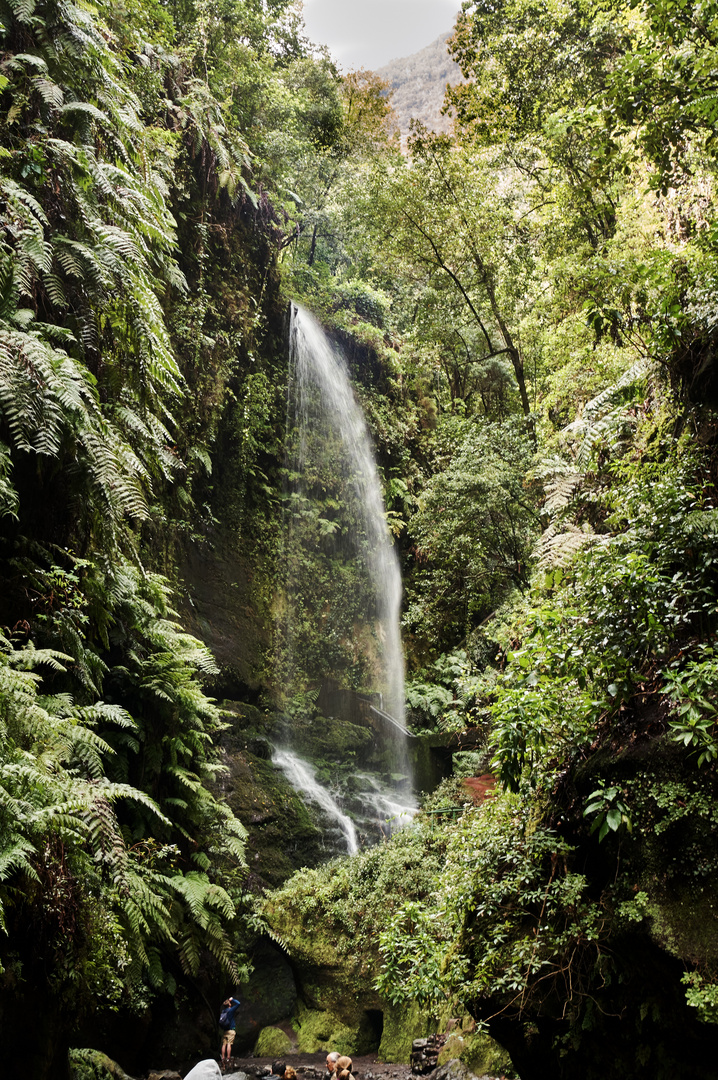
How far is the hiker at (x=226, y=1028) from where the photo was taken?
21.5 feet

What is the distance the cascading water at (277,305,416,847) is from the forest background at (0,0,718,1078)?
90 centimetres

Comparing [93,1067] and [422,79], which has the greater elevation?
[422,79]

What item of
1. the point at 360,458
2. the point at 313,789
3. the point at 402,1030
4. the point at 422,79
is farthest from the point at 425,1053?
the point at 422,79

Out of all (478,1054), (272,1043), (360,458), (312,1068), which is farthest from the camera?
(360,458)

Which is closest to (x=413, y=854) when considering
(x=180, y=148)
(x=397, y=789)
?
(x=397, y=789)

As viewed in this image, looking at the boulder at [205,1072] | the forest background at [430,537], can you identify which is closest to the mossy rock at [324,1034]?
the forest background at [430,537]

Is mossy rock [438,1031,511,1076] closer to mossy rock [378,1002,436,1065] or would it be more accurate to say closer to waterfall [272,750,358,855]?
mossy rock [378,1002,436,1065]

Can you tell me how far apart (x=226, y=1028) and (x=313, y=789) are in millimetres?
3725

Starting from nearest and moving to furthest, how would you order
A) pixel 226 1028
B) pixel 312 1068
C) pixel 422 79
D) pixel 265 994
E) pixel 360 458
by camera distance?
pixel 226 1028
pixel 312 1068
pixel 265 994
pixel 360 458
pixel 422 79

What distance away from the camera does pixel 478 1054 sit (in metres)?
5.44

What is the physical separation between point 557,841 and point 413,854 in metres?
4.44

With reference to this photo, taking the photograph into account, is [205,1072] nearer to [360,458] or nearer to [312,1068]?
[312,1068]

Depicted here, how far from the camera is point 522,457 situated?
1019cm

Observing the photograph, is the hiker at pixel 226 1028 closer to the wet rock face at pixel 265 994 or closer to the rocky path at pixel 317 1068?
the rocky path at pixel 317 1068
